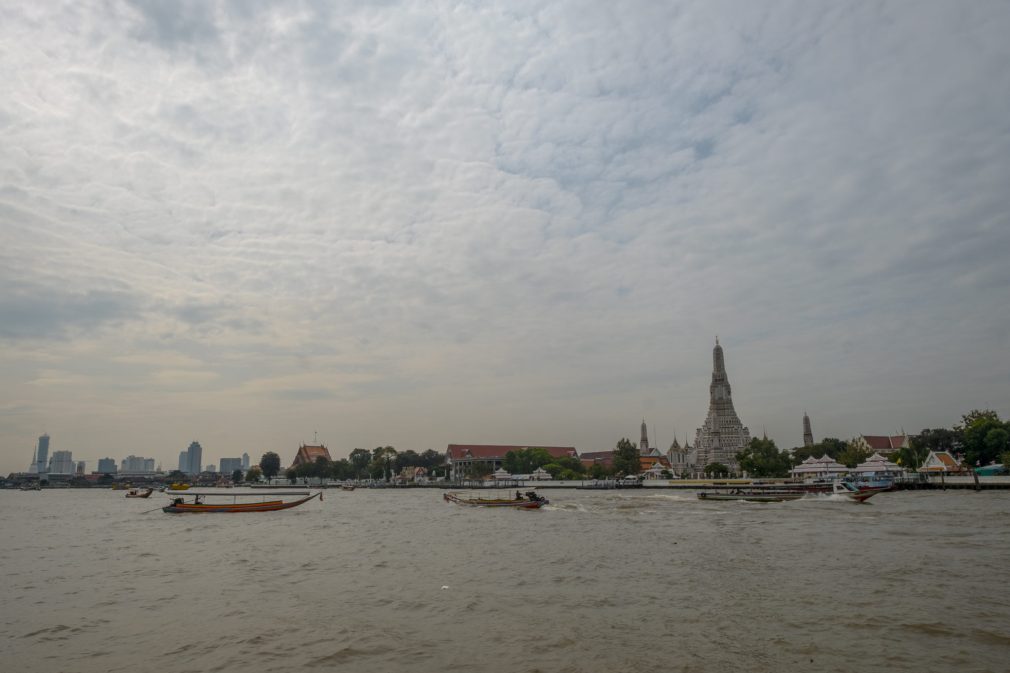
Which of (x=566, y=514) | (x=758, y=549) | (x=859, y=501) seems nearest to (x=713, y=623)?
(x=758, y=549)

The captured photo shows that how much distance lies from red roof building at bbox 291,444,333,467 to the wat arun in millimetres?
89175

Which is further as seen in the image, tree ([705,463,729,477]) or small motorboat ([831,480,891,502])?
tree ([705,463,729,477])

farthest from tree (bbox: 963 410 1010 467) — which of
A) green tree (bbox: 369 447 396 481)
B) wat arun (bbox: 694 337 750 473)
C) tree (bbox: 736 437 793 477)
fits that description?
green tree (bbox: 369 447 396 481)

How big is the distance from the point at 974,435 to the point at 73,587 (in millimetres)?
79136

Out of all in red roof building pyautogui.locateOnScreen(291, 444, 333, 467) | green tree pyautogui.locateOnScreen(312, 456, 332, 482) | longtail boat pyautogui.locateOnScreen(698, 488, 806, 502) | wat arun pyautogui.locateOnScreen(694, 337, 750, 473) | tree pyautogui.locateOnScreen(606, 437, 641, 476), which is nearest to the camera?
longtail boat pyautogui.locateOnScreen(698, 488, 806, 502)

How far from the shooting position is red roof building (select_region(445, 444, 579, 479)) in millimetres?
139087

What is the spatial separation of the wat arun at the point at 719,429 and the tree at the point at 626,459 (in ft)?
65.0

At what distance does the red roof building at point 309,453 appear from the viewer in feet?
524

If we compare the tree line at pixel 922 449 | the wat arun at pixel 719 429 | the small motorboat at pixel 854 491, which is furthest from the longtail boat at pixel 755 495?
the wat arun at pixel 719 429

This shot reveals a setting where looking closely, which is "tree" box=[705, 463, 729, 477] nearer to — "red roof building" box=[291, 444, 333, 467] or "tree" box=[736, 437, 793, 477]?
"tree" box=[736, 437, 793, 477]

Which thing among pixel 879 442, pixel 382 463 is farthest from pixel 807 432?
pixel 382 463

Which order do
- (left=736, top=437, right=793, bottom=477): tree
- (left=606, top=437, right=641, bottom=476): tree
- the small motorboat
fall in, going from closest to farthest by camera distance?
the small motorboat
(left=736, top=437, right=793, bottom=477): tree
(left=606, top=437, right=641, bottom=476): tree

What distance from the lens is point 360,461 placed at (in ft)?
461

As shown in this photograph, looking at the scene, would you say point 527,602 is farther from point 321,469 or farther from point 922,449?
point 321,469
